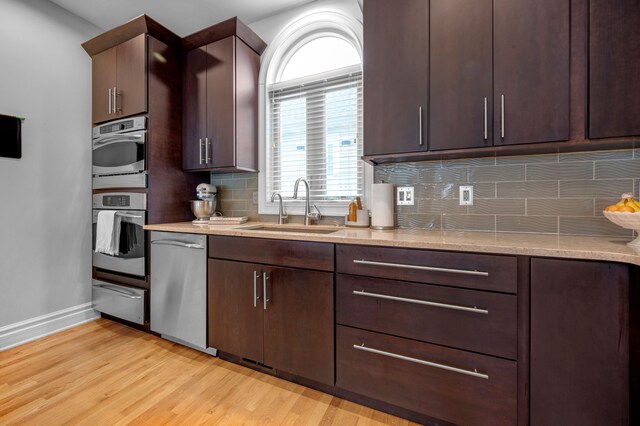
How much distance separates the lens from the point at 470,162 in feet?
5.95

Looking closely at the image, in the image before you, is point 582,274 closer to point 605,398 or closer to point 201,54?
point 605,398

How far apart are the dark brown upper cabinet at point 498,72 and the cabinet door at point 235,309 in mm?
1372

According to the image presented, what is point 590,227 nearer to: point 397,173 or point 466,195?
point 466,195

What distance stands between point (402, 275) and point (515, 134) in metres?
0.90

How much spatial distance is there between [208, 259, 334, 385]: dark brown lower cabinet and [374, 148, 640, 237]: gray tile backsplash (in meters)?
0.85

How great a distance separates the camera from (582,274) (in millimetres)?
1106

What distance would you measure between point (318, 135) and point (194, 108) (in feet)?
3.69

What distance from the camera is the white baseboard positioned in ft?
7.11

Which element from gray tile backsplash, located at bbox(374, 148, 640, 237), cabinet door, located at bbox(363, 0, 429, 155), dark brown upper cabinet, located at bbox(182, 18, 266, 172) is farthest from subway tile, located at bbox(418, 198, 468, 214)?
dark brown upper cabinet, located at bbox(182, 18, 266, 172)

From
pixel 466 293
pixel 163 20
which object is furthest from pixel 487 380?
pixel 163 20

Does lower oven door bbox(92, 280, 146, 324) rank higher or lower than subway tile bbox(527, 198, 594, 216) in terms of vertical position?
lower

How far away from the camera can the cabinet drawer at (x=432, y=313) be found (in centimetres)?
121

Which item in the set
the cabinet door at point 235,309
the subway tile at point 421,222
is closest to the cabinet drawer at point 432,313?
the cabinet door at point 235,309

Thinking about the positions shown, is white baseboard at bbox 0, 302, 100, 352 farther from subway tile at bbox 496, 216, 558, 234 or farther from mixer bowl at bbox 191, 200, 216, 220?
subway tile at bbox 496, 216, 558, 234
